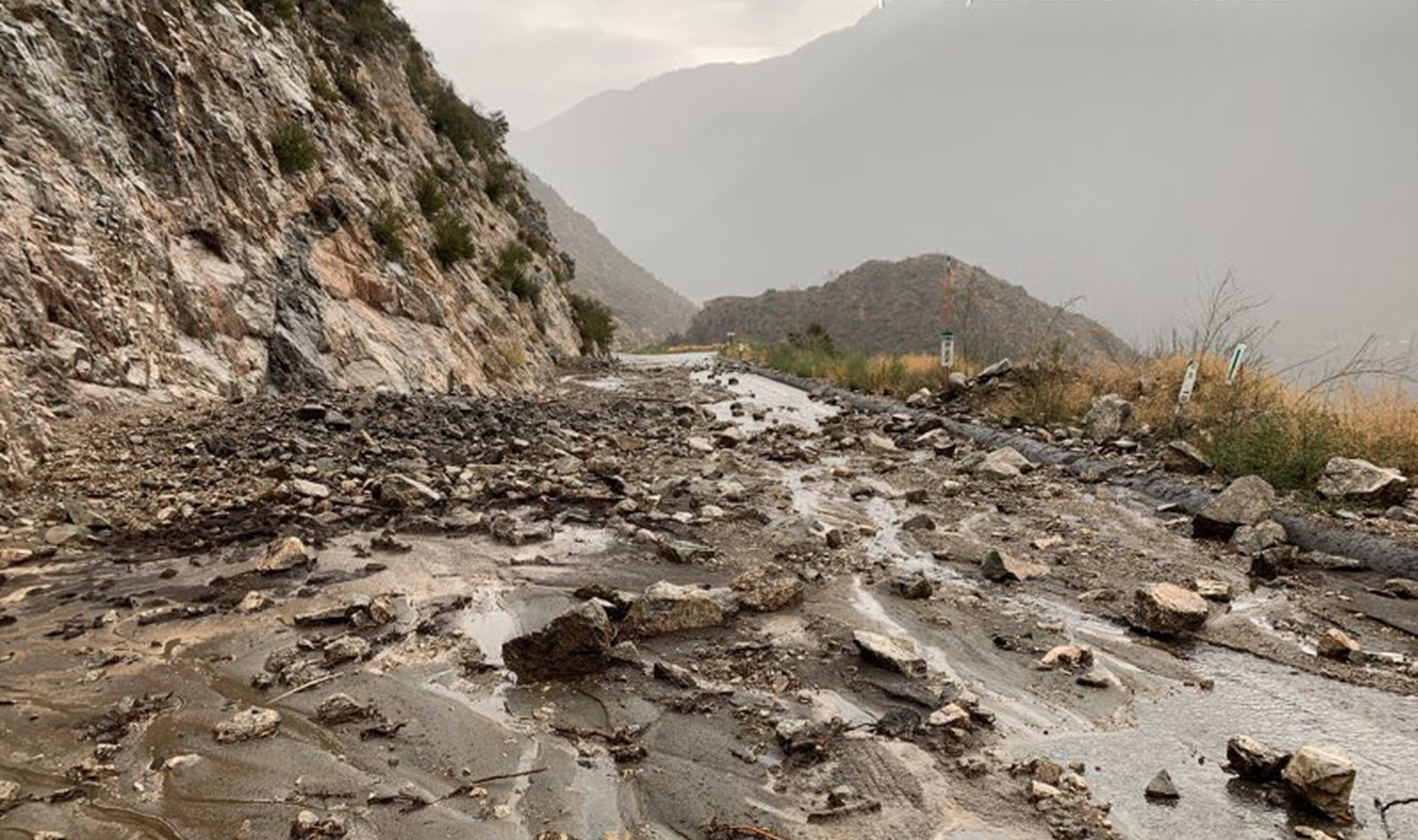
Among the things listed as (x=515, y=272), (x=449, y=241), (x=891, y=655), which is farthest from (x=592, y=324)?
(x=891, y=655)

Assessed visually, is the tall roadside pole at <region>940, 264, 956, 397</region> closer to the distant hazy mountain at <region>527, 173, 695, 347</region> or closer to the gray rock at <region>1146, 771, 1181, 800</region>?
the gray rock at <region>1146, 771, 1181, 800</region>

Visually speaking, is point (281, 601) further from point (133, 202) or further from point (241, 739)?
point (133, 202)

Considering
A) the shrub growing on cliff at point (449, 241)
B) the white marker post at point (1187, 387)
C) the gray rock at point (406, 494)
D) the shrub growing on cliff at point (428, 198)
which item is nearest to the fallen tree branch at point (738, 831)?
the gray rock at point (406, 494)

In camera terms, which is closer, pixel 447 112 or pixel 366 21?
pixel 366 21

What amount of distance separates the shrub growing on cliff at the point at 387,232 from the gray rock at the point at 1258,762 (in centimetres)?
1213

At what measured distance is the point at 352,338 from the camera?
9.45m

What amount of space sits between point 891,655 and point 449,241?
14180mm

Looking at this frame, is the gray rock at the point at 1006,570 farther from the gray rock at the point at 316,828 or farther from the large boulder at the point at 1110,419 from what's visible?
the large boulder at the point at 1110,419

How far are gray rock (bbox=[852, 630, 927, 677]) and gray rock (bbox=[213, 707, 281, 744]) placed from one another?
2.18 m

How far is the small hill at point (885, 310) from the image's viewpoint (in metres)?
62.2

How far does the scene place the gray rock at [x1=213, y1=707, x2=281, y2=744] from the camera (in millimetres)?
2248

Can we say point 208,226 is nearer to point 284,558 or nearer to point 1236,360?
point 284,558

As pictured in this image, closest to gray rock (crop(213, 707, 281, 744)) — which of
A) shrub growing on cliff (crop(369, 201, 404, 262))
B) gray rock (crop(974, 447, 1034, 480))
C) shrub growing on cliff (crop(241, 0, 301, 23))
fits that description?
gray rock (crop(974, 447, 1034, 480))

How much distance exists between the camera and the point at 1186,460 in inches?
272
